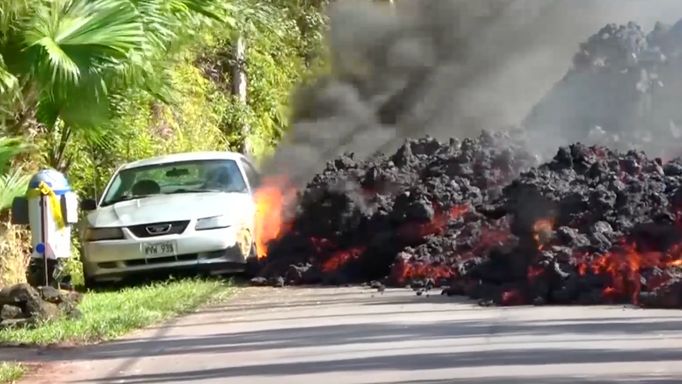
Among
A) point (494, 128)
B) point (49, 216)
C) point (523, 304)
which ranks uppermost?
point (494, 128)

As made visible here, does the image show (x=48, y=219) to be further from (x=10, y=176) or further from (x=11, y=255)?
(x=11, y=255)

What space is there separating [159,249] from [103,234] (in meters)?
0.72

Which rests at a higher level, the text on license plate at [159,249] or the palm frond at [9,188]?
the palm frond at [9,188]

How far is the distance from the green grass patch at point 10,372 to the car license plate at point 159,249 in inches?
235

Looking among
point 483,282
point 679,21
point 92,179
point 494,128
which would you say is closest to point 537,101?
point 494,128

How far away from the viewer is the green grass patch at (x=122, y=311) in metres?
11.7

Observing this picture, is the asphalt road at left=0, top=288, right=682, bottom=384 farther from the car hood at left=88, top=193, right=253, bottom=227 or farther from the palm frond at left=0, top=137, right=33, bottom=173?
the car hood at left=88, top=193, right=253, bottom=227

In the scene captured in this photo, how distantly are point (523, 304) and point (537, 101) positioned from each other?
433 inches

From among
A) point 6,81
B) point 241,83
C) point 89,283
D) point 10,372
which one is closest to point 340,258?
point 89,283

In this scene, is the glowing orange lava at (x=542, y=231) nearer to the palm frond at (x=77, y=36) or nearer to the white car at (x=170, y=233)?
the white car at (x=170, y=233)

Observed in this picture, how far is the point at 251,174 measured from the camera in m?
18.1

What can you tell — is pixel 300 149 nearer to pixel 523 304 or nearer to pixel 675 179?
pixel 675 179

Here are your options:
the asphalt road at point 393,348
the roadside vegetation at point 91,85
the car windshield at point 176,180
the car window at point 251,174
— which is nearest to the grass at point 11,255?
the roadside vegetation at point 91,85

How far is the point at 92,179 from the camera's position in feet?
68.4
